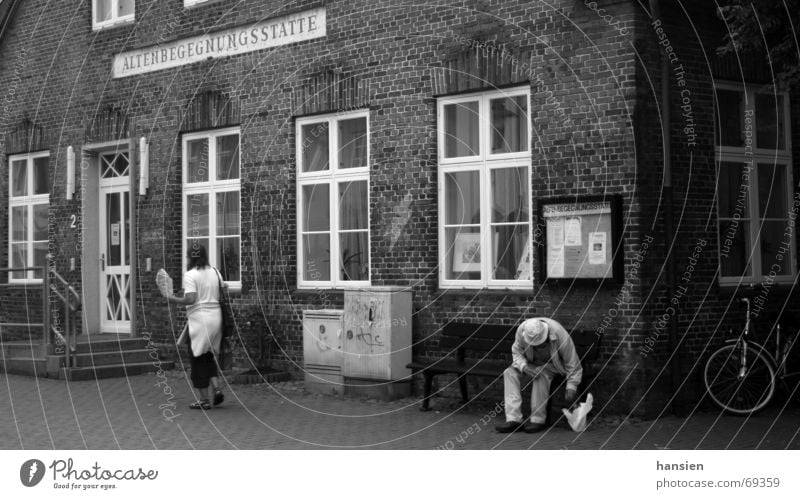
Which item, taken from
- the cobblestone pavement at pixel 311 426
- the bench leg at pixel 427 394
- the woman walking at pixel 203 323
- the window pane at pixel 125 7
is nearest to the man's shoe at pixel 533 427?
the cobblestone pavement at pixel 311 426

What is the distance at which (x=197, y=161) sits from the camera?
16.2m

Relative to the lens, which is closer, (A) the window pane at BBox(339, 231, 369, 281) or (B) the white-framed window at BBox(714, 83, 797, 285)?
(B) the white-framed window at BBox(714, 83, 797, 285)

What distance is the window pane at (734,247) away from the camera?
40.7 feet

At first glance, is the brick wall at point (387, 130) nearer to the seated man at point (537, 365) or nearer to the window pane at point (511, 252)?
the window pane at point (511, 252)

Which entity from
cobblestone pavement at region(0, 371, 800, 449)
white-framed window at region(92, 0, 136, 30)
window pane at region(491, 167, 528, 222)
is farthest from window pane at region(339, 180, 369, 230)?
white-framed window at region(92, 0, 136, 30)

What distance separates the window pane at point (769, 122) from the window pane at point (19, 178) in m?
12.3

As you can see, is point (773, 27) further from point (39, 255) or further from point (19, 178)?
point (19, 178)

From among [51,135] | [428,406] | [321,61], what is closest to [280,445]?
[428,406]

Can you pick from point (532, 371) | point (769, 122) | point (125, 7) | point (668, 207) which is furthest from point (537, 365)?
point (125, 7)

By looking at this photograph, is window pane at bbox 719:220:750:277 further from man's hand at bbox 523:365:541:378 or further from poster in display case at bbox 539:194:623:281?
man's hand at bbox 523:365:541:378

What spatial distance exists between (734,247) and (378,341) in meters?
4.24

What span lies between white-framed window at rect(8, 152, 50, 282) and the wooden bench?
345 inches

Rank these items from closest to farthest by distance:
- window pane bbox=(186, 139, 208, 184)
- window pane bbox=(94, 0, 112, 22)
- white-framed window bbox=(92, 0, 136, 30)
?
window pane bbox=(186, 139, 208, 184), white-framed window bbox=(92, 0, 136, 30), window pane bbox=(94, 0, 112, 22)

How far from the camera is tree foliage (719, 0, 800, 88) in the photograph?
9.23 metres
